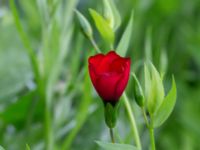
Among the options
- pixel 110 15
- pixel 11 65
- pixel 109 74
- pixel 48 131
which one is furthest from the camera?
pixel 11 65

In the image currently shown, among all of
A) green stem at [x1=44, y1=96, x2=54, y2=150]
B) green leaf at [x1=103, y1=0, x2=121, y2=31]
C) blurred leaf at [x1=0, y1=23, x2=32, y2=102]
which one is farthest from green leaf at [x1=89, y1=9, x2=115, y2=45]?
blurred leaf at [x1=0, y1=23, x2=32, y2=102]

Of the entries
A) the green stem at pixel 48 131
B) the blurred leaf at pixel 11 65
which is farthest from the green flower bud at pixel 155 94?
the blurred leaf at pixel 11 65

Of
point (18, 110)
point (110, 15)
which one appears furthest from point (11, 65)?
point (110, 15)

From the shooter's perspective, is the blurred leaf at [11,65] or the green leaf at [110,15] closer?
the green leaf at [110,15]

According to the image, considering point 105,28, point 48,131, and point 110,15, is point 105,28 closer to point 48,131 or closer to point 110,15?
point 110,15

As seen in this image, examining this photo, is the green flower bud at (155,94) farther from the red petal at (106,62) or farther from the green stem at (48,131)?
the green stem at (48,131)

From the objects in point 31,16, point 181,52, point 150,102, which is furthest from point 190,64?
point 150,102
